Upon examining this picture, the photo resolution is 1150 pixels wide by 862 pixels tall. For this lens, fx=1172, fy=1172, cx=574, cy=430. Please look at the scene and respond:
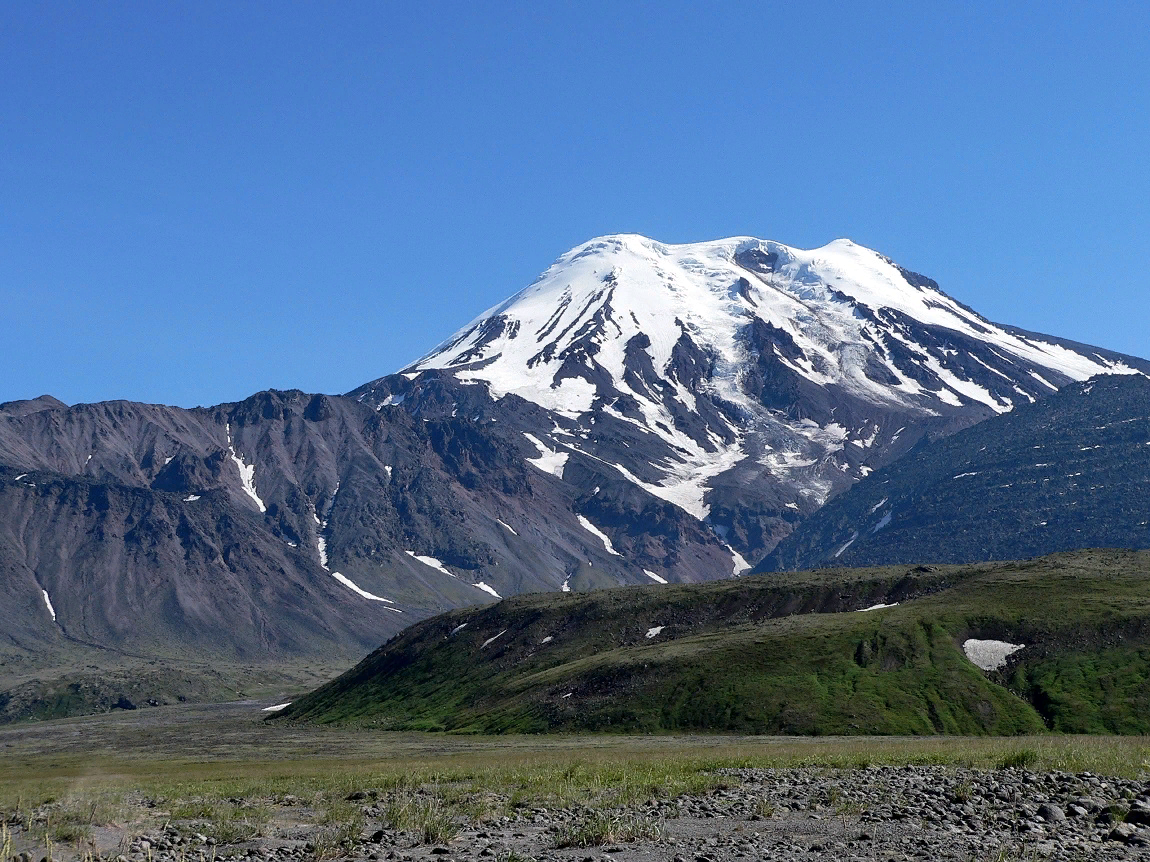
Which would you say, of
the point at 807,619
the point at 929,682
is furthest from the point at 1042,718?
the point at 807,619

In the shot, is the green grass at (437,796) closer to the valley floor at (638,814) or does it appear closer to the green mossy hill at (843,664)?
the valley floor at (638,814)

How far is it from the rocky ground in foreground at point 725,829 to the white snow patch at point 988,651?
9486cm

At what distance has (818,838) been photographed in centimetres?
3098

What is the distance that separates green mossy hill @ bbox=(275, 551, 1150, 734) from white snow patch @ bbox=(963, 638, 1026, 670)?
115 cm

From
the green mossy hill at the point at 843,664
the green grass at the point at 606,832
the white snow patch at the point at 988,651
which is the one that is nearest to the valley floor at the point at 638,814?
the green grass at the point at 606,832

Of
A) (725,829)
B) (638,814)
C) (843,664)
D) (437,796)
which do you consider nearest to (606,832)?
(725,829)

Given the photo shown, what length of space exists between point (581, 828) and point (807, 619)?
130m

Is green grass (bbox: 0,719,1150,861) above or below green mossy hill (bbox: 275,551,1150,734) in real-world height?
below

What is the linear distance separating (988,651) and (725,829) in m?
110

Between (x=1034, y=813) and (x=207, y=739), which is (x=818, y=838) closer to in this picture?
(x=1034, y=813)

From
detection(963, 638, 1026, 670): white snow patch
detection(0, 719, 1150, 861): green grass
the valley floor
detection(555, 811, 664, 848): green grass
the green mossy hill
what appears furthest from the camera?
detection(963, 638, 1026, 670): white snow patch

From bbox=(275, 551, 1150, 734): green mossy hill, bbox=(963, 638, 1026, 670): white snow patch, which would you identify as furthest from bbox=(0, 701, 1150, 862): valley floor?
bbox=(963, 638, 1026, 670): white snow patch

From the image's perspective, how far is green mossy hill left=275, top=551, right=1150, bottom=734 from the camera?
117938 millimetres

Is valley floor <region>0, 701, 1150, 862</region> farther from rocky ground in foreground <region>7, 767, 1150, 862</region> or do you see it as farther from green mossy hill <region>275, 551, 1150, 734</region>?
green mossy hill <region>275, 551, 1150, 734</region>
